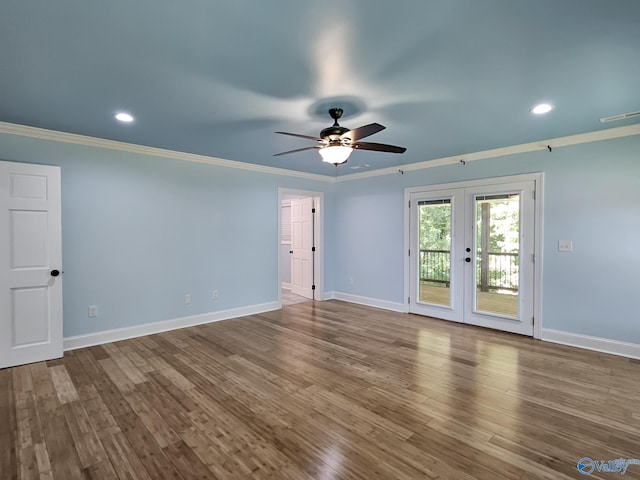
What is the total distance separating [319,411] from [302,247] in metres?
4.56

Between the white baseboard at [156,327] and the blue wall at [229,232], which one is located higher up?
the blue wall at [229,232]

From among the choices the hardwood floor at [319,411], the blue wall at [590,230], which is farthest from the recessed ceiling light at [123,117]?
the blue wall at [590,230]

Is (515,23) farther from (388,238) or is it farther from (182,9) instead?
(388,238)

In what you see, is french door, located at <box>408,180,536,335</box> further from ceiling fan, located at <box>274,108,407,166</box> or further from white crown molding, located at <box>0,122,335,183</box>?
white crown molding, located at <box>0,122,335,183</box>

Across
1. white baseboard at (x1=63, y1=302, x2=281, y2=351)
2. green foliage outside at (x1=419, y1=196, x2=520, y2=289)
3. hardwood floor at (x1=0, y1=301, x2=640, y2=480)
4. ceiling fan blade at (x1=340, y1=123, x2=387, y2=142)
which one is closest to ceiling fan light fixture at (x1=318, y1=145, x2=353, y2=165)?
ceiling fan blade at (x1=340, y1=123, x2=387, y2=142)

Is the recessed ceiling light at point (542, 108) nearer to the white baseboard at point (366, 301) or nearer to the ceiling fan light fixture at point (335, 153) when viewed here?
the ceiling fan light fixture at point (335, 153)

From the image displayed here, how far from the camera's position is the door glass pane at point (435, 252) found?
500 centimetres

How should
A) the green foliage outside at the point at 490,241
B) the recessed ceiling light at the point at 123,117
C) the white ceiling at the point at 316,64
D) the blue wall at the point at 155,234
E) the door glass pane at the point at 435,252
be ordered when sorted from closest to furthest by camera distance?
the white ceiling at the point at 316,64
the recessed ceiling light at the point at 123,117
the blue wall at the point at 155,234
the green foliage outside at the point at 490,241
the door glass pane at the point at 435,252

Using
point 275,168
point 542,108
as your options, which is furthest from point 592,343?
point 275,168

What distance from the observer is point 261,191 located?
217 inches

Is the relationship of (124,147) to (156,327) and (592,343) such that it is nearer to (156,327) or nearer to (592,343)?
(156,327)

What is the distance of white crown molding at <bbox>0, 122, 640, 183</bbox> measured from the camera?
137 inches

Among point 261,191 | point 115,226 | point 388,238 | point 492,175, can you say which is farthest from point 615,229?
point 115,226

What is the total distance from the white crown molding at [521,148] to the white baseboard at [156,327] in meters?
3.19
